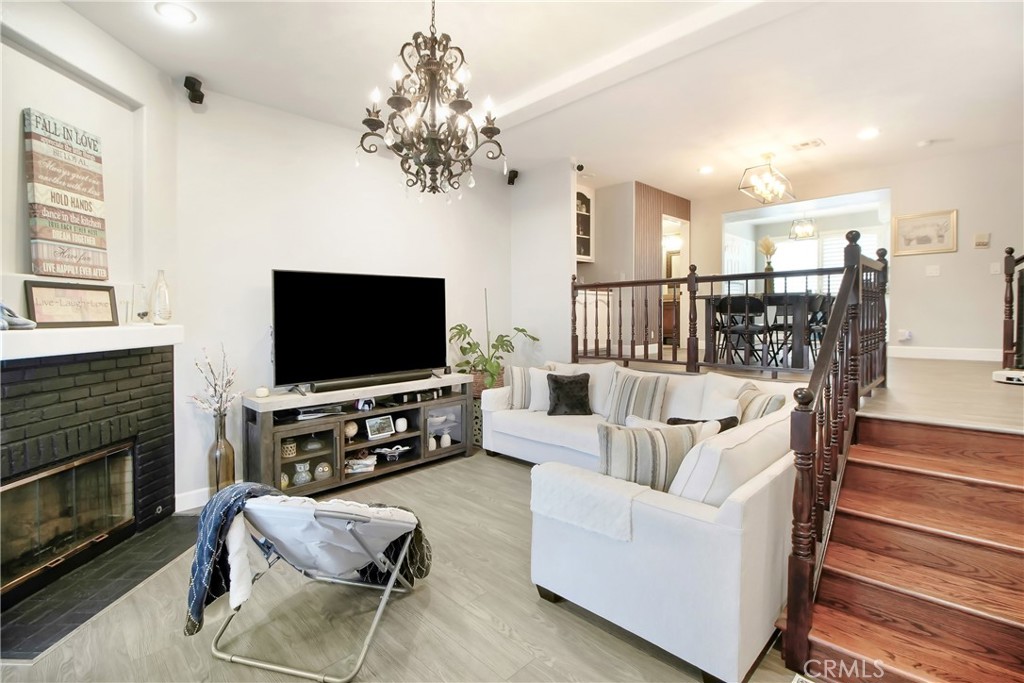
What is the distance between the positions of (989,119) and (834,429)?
425cm

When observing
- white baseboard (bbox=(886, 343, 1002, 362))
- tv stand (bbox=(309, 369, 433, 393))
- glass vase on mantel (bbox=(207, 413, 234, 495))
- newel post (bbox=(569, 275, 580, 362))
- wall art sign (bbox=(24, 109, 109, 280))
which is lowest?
glass vase on mantel (bbox=(207, 413, 234, 495))

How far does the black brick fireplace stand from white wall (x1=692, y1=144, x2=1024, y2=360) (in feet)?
24.6

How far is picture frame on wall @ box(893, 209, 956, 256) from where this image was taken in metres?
5.38

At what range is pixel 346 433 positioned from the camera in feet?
12.3

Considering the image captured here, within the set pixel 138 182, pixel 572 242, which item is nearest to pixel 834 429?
pixel 572 242

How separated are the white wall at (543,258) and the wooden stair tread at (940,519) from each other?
10.3ft

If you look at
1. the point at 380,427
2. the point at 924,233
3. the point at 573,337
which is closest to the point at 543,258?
the point at 573,337

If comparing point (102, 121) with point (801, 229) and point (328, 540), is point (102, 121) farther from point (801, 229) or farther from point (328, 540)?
point (801, 229)

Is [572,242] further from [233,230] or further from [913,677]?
[913,677]

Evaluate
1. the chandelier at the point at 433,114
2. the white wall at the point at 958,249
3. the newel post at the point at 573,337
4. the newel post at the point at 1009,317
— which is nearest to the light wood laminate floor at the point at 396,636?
the chandelier at the point at 433,114

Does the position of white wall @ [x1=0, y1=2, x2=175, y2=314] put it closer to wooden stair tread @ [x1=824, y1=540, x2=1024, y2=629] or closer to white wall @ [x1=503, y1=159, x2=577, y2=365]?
white wall @ [x1=503, y1=159, x2=577, y2=365]

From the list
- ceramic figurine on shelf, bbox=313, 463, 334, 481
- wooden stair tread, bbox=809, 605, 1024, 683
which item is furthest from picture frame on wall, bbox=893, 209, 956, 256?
ceramic figurine on shelf, bbox=313, 463, 334, 481

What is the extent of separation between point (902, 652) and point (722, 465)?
38.2 inches

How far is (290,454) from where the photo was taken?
11.3ft
